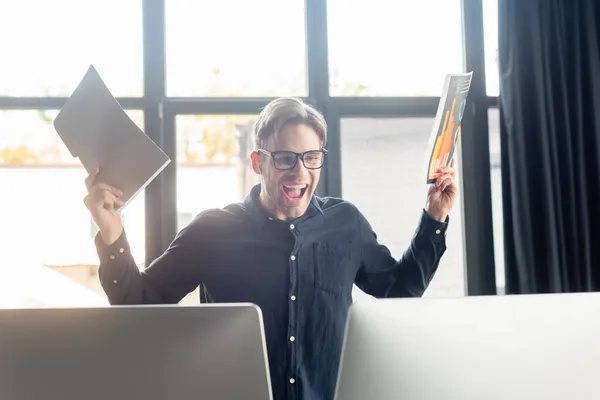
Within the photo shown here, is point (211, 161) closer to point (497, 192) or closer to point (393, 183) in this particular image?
point (393, 183)

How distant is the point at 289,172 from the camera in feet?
4.78

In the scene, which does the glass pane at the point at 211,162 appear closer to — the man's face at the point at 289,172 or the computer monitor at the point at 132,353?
the man's face at the point at 289,172

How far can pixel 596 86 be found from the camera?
2.37m

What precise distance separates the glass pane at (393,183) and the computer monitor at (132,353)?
6.24 ft

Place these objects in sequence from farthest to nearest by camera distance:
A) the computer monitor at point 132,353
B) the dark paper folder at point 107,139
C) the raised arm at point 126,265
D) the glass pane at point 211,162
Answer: the glass pane at point 211,162
the raised arm at point 126,265
the dark paper folder at point 107,139
the computer monitor at point 132,353

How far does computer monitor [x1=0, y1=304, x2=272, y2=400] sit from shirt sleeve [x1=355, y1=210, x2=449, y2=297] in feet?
3.08

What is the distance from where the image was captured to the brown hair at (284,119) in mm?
1468

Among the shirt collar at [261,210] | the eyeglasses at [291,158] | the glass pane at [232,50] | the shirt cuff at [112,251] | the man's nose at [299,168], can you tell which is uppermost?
the glass pane at [232,50]

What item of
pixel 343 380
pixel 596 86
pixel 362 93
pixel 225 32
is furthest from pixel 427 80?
pixel 343 380

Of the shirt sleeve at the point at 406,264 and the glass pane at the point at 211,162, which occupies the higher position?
the glass pane at the point at 211,162

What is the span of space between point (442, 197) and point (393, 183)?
1.00 m

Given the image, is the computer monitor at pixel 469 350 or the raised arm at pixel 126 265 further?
the raised arm at pixel 126 265

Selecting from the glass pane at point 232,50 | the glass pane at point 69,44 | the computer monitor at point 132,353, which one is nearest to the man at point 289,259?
the computer monitor at point 132,353

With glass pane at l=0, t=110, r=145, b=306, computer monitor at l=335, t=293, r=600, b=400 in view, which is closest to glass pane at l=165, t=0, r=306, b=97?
glass pane at l=0, t=110, r=145, b=306
